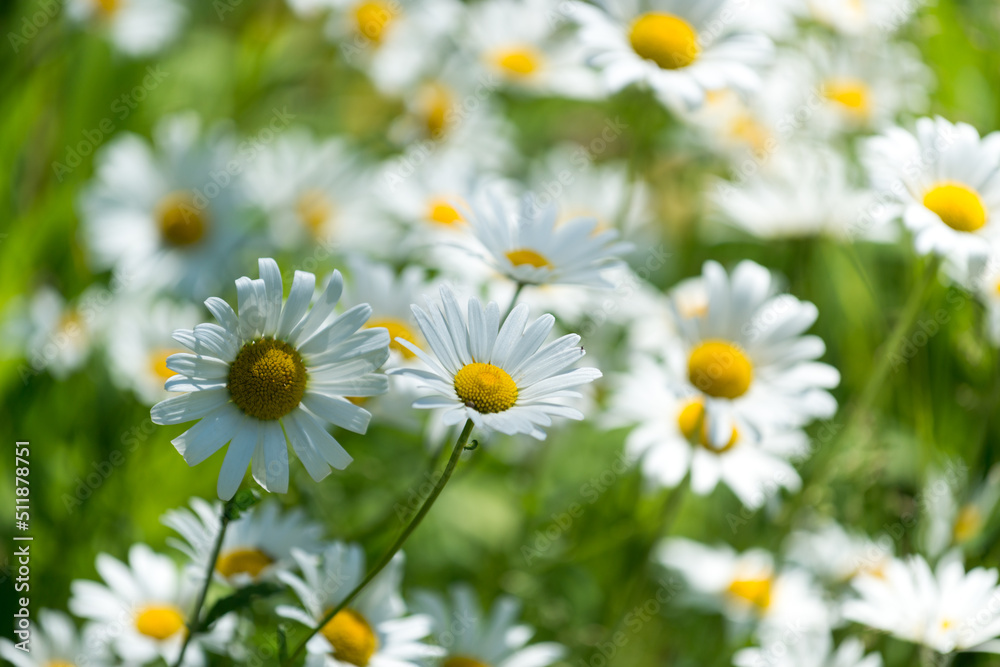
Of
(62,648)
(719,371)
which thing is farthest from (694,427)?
(62,648)

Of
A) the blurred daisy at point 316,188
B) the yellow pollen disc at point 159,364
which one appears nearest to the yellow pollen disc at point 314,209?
the blurred daisy at point 316,188

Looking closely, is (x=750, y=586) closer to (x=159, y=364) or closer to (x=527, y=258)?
(x=527, y=258)

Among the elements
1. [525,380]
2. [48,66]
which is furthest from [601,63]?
[48,66]

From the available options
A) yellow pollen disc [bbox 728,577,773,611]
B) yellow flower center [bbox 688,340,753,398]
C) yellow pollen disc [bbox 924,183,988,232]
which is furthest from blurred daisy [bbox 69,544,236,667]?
yellow pollen disc [bbox 924,183,988,232]

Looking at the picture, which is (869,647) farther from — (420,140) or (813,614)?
(420,140)

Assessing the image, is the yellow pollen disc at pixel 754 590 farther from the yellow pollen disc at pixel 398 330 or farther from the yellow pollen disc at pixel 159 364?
the yellow pollen disc at pixel 159 364

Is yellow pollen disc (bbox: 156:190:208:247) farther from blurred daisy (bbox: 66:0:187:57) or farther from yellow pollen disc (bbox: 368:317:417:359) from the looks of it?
yellow pollen disc (bbox: 368:317:417:359)
